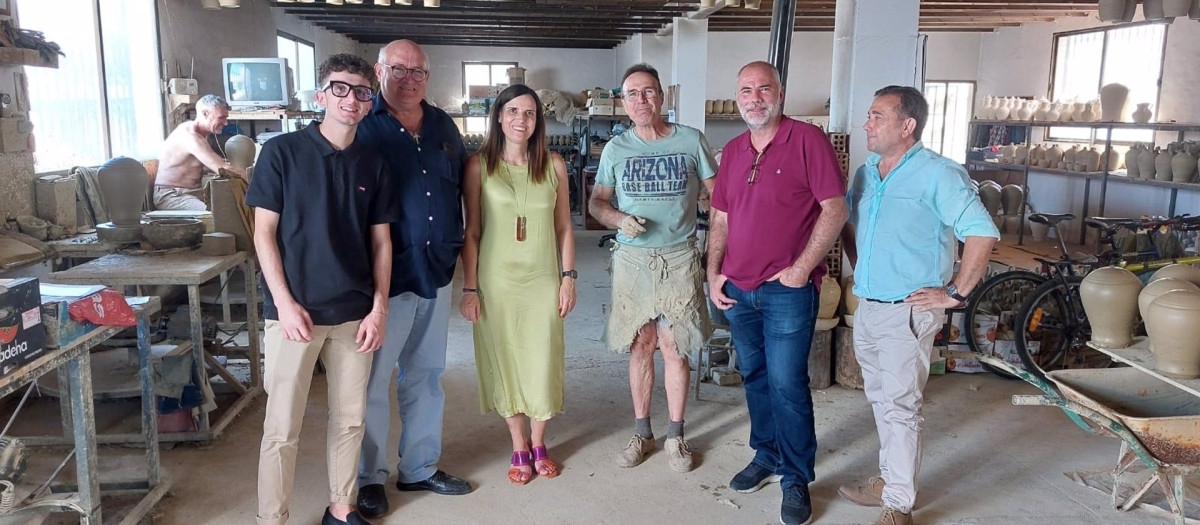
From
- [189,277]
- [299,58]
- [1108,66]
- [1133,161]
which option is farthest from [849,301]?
[299,58]

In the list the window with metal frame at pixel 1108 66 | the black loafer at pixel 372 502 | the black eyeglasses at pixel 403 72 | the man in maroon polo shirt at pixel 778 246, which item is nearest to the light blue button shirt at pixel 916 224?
the man in maroon polo shirt at pixel 778 246

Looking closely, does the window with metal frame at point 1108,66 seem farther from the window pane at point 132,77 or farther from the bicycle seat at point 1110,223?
the window pane at point 132,77

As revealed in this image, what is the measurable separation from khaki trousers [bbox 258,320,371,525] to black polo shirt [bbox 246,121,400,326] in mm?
102

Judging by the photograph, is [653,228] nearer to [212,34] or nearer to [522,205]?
[522,205]

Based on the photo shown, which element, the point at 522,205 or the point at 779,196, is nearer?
the point at 779,196

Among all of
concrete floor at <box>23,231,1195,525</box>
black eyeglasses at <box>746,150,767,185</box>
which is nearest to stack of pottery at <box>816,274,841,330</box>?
concrete floor at <box>23,231,1195,525</box>

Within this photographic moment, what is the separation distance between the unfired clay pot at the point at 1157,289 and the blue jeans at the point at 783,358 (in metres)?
1.28

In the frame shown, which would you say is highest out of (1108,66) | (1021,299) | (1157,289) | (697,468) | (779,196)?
(1108,66)

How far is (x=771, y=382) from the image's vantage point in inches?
124

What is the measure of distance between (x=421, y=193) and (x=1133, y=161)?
7656mm

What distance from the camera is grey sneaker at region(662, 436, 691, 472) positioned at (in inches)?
140

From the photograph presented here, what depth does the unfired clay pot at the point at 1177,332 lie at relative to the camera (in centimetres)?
292

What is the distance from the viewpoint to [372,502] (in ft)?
10.2

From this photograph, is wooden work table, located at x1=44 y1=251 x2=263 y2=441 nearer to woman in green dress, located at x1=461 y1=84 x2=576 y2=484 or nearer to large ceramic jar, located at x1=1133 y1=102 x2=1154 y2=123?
woman in green dress, located at x1=461 y1=84 x2=576 y2=484
